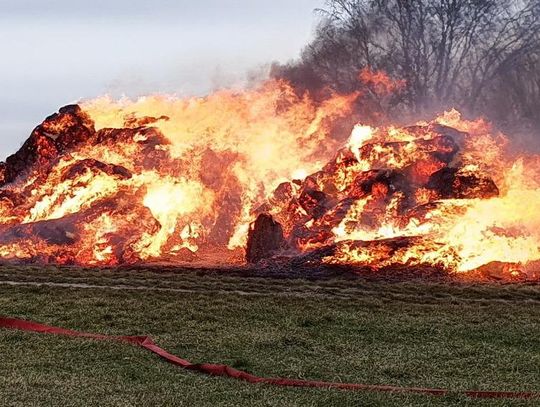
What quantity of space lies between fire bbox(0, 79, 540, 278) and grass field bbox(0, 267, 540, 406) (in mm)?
6763

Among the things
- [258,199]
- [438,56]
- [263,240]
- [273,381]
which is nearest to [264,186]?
[258,199]

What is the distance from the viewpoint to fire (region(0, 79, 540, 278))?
29.5 m

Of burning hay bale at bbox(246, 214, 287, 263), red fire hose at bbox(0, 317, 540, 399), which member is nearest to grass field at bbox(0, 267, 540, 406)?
red fire hose at bbox(0, 317, 540, 399)

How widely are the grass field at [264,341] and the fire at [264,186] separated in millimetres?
6763

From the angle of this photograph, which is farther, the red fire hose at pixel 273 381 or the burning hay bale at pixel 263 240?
the burning hay bale at pixel 263 240

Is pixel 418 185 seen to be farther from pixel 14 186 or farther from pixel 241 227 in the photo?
pixel 14 186

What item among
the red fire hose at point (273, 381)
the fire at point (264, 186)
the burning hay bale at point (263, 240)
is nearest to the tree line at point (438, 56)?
the fire at point (264, 186)

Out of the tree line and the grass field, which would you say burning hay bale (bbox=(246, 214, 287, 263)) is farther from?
the tree line

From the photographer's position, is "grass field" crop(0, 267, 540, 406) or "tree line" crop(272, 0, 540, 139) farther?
"tree line" crop(272, 0, 540, 139)

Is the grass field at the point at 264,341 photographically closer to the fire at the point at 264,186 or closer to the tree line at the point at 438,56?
the fire at the point at 264,186

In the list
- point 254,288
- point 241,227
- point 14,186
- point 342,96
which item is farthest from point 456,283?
point 14,186

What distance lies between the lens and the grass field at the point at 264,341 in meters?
9.02

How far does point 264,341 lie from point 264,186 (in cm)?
2505

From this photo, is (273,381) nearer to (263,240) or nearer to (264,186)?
(263,240)
